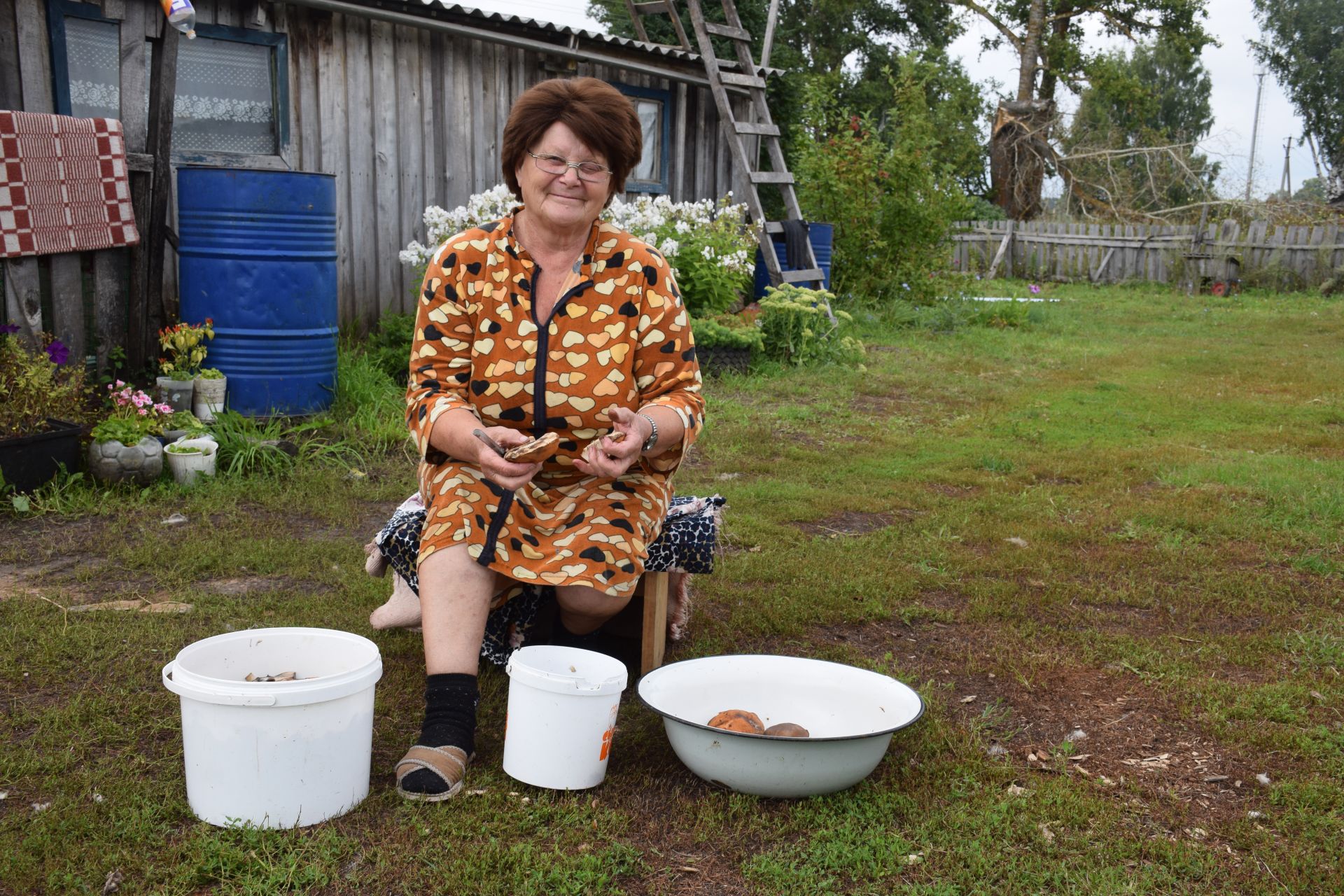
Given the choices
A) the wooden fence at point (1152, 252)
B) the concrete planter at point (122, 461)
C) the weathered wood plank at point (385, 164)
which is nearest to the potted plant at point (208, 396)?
the concrete planter at point (122, 461)

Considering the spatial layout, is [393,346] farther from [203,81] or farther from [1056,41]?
[1056,41]

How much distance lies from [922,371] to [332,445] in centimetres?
470

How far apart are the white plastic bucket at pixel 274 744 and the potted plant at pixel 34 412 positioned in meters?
2.39

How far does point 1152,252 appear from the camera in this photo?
16.8 metres

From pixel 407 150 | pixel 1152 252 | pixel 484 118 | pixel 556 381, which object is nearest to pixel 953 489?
pixel 556 381

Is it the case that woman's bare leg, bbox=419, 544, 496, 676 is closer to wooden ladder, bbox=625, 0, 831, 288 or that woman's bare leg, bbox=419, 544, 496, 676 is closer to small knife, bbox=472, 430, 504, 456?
small knife, bbox=472, 430, 504, 456

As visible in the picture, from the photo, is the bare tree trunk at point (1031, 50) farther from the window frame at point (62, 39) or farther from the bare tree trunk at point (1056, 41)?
the window frame at point (62, 39)

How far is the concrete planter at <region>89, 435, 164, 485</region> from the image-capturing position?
14.2ft

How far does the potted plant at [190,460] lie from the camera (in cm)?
451

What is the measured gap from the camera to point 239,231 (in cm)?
506

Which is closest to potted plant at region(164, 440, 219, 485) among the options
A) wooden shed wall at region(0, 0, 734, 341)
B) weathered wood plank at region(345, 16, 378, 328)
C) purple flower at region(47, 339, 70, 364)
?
purple flower at region(47, 339, 70, 364)

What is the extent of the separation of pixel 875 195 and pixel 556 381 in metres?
8.59

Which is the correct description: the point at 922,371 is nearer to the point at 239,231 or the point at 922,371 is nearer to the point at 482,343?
the point at 239,231

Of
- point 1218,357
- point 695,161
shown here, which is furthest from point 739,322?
point 1218,357
